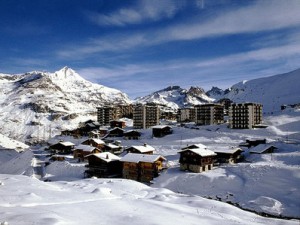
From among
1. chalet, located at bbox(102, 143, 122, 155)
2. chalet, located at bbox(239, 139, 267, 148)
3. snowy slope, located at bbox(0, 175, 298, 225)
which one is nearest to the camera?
snowy slope, located at bbox(0, 175, 298, 225)

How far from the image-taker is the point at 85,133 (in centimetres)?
12450

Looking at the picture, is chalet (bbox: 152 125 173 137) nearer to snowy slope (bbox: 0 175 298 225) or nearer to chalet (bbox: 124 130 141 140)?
chalet (bbox: 124 130 141 140)

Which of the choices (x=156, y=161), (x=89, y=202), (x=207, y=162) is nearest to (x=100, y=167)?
(x=156, y=161)

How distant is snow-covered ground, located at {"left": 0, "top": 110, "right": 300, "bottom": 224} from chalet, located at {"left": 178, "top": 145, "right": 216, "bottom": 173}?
5.57 feet

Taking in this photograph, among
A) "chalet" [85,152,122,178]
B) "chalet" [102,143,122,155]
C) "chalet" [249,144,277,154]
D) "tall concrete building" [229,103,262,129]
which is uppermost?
"tall concrete building" [229,103,262,129]

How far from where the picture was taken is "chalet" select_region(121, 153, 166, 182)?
5847 cm

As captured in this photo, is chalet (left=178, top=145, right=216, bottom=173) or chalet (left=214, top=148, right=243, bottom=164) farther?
chalet (left=214, top=148, right=243, bottom=164)

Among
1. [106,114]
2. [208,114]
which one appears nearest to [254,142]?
[208,114]

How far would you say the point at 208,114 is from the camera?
120438 millimetres

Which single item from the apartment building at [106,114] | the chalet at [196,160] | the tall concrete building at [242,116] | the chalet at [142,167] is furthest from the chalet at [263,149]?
the apartment building at [106,114]

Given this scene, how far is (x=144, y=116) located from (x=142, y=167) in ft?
228

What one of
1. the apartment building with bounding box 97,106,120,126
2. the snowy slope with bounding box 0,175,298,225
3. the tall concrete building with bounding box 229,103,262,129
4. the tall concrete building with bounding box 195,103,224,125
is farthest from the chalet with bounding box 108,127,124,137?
the snowy slope with bounding box 0,175,298,225

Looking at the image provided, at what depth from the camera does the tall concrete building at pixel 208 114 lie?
4722 inches

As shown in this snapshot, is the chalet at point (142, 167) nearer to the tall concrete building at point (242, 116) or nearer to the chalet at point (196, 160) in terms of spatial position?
the chalet at point (196, 160)
